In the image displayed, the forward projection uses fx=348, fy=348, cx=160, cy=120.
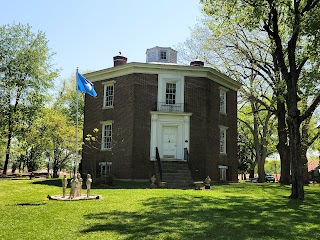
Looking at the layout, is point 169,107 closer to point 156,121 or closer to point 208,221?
point 156,121

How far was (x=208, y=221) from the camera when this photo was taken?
9039mm

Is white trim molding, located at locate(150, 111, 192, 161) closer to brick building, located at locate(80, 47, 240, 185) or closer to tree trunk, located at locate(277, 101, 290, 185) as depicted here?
brick building, located at locate(80, 47, 240, 185)

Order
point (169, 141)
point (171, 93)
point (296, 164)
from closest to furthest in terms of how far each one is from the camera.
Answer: point (296, 164) < point (169, 141) < point (171, 93)

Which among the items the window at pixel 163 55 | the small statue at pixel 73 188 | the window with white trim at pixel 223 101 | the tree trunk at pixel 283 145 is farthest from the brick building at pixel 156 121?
the small statue at pixel 73 188

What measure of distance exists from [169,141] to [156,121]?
1.55m

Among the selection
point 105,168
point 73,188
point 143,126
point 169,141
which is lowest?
point 73,188

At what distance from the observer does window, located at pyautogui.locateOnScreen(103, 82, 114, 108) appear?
2441cm

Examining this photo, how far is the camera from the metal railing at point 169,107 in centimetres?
2275

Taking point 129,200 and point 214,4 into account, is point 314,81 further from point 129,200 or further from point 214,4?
point 129,200

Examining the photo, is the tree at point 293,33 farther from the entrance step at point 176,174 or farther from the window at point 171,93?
the window at point 171,93

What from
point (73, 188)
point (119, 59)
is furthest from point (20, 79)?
point (73, 188)

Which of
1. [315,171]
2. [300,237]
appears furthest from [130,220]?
[315,171]

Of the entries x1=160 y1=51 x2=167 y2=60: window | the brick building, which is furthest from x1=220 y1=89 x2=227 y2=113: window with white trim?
x1=160 y1=51 x2=167 y2=60: window

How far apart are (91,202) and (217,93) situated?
600 inches
